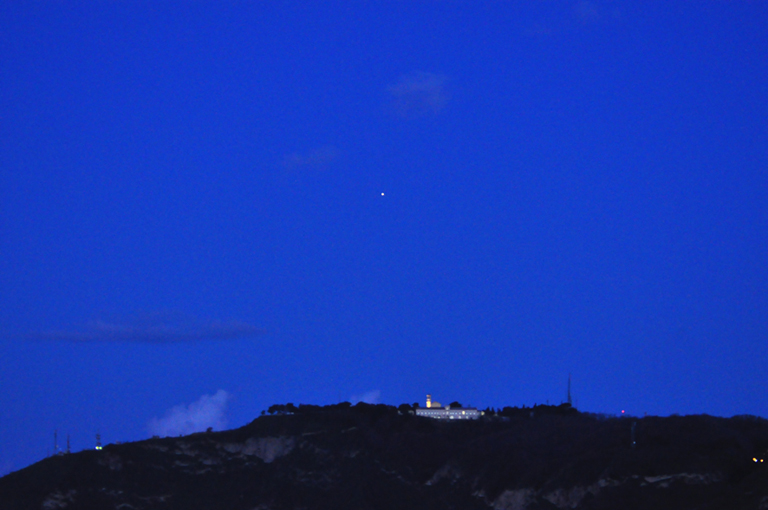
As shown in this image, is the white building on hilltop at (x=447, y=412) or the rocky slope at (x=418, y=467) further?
the white building on hilltop at (x=447, y=412)

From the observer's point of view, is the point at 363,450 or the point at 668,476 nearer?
the point at 668,476

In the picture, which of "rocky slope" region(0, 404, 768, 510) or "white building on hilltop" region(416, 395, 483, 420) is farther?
"white building on hilltop" region(416, 395, 483, 420)

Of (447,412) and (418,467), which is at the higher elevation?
(447,412)

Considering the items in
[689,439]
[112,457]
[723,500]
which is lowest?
[723,500]

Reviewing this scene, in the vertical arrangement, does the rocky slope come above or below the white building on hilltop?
below

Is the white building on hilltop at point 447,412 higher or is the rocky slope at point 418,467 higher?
the white building on hilltop at point 447,412

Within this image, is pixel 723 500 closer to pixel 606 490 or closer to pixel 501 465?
pixel 606 490

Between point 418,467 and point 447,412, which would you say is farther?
point 447,412

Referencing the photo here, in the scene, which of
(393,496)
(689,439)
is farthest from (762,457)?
(393,496)
